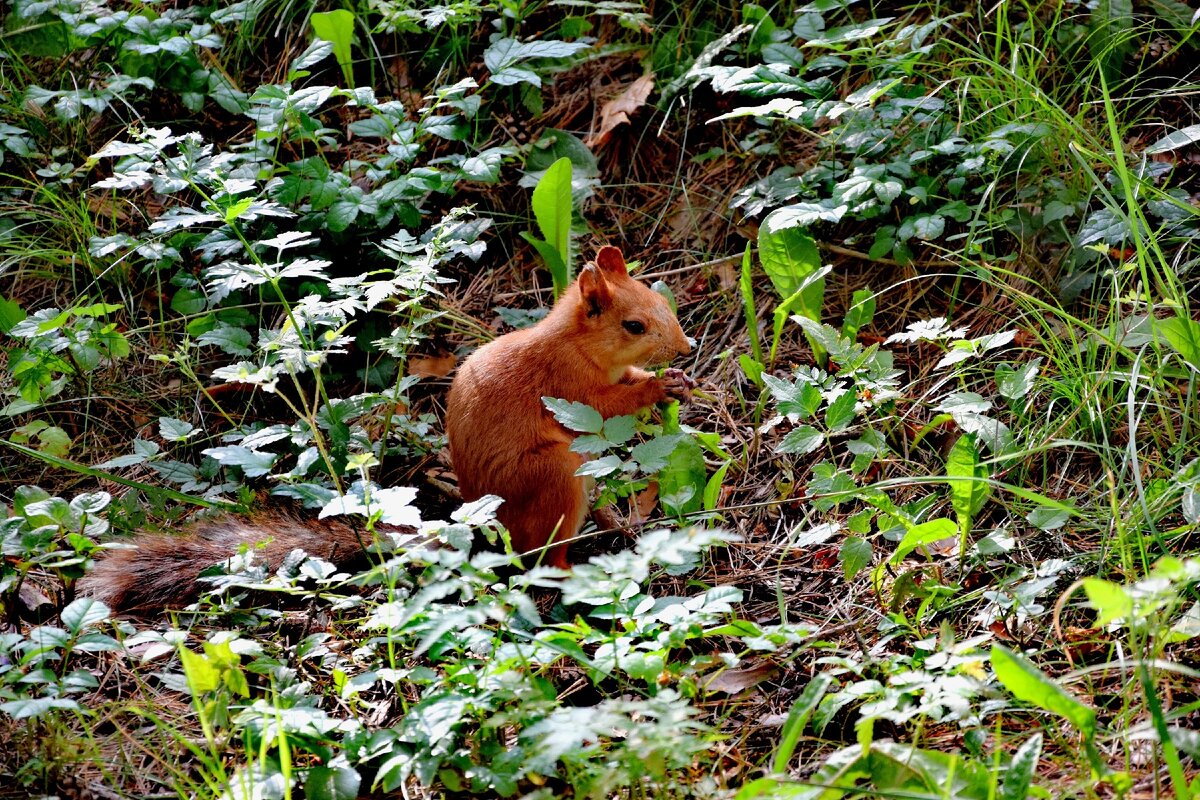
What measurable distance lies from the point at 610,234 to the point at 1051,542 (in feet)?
5.79

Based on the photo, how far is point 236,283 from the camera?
2555 mm

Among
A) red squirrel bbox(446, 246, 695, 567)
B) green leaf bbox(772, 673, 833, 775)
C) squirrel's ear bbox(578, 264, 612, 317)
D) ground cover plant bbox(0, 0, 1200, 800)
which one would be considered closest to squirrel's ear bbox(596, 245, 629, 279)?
red squirrel bbox(446, 246, 695, 567)

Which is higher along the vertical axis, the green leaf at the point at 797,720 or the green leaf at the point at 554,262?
the green leaf at the point at 554,262

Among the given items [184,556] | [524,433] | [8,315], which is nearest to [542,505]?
[524,433]

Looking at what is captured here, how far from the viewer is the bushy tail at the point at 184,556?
8.05 feet

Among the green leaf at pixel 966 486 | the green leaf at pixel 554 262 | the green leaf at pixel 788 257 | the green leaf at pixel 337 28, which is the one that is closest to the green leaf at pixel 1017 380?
the green leaf at pixel 966 486

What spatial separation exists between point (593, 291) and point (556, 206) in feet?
1.27

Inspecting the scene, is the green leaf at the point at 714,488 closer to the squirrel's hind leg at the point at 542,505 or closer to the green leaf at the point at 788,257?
the squirrel's hind leg at the point at 542,505

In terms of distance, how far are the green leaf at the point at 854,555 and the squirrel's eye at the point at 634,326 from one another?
0.90 m

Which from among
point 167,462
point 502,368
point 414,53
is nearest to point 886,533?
point 502,368

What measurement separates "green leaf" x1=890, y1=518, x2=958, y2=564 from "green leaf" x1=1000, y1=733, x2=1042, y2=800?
622 millimetres

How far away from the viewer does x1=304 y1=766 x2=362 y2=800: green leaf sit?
1.88m

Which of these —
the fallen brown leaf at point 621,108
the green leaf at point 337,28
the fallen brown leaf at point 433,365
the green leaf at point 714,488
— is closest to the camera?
the green leaf at point 714,488

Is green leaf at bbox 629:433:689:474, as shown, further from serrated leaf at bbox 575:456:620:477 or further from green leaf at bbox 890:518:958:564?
green leaf at bbox 890:518:958:564
